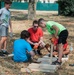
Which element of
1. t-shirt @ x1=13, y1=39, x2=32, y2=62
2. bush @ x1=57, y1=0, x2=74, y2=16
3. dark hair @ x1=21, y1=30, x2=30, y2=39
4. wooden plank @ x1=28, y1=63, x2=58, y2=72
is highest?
dark hair @ x1=21, y1=30, x2=30, y2=39

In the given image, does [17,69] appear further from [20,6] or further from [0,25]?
[20,6]

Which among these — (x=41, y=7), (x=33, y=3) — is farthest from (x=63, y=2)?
(x=41, y=7)

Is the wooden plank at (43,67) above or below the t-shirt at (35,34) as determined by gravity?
below

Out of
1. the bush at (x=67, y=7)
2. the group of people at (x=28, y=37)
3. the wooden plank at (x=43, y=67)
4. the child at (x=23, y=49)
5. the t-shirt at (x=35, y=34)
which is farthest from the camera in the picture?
the bush at (x=67, y=7)

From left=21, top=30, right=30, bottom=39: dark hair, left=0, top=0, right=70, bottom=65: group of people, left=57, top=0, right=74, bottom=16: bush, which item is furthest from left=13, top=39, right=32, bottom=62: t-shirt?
left=57, top=0, right=74, bottom=16: bush

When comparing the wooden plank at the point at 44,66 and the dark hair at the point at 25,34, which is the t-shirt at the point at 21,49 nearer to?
the dark hair at the point at 25,34

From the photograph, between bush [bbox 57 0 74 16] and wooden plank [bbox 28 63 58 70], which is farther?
bush [bbox 57 0 74 16]

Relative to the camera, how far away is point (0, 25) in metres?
8.78

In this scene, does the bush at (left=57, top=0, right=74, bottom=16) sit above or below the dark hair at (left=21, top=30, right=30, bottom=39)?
below

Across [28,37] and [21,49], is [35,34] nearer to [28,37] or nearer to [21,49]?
[28,37]

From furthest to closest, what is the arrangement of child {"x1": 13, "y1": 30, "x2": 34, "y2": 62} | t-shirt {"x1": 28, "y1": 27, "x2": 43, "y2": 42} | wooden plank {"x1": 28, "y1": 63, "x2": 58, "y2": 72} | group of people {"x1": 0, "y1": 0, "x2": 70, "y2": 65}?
t-shirt {"x1": 28, "y1": 27, "x2": 43, "y2": 42} → child {"x1": 13, "y1": 30, "x2": 34, "y2": 62} → group of people {"x1": 0, "y1": 0, "x2": 70, "y2": 65} → wooden plank {"x1": 28, "y1": 63, "x2": 58, "y2": 72}

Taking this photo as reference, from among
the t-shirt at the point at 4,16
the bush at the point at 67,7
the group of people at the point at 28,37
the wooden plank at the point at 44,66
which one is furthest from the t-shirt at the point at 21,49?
the bush at the point at 67,7

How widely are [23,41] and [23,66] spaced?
64 cm

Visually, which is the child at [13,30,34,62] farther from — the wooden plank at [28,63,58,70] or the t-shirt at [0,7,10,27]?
the t-shirt at [0,7,10,27]
